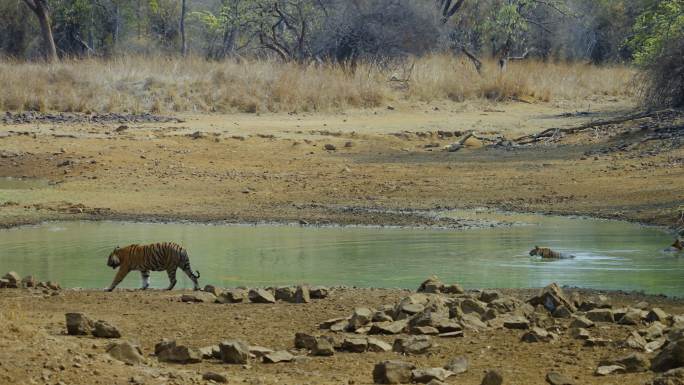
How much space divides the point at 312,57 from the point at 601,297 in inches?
1094

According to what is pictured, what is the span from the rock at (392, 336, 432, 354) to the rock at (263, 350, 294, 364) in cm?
67

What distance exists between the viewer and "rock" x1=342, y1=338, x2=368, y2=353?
719 centimetres

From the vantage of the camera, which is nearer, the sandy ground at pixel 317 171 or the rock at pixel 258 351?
the rock at pixel 258 351

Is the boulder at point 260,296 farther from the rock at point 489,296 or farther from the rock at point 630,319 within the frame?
the rock at point 630,319

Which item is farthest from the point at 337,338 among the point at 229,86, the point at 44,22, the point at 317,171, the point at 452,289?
the point at 44,22

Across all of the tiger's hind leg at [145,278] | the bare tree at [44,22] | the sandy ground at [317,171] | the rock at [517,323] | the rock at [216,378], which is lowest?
the sandy ground at [317,171]

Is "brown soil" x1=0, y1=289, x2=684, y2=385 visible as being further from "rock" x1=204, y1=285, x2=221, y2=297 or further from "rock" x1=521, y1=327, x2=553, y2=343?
"rock" x1=204, y1=285, x2=221, y2=297

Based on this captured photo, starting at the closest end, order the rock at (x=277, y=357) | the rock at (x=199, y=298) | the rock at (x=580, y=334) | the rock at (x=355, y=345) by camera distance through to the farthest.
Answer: the rock at (x=277, y=357), the rock at (x=355, y=345), the rock at (x=580, y=334), the rock at (x=199, y=298)

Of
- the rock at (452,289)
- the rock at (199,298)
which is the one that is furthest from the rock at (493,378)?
the rock at (199,298)

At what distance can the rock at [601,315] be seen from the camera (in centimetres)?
798

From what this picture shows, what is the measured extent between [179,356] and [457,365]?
1562mm

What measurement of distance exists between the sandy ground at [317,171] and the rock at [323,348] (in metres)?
8.34

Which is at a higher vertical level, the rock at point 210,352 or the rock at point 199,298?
the rock at point 210,352

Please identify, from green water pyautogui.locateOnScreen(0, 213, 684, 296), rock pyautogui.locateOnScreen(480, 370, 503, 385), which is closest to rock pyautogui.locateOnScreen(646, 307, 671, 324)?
rock pyautogui.locateOnScreen(480, 370, 503, 385)
